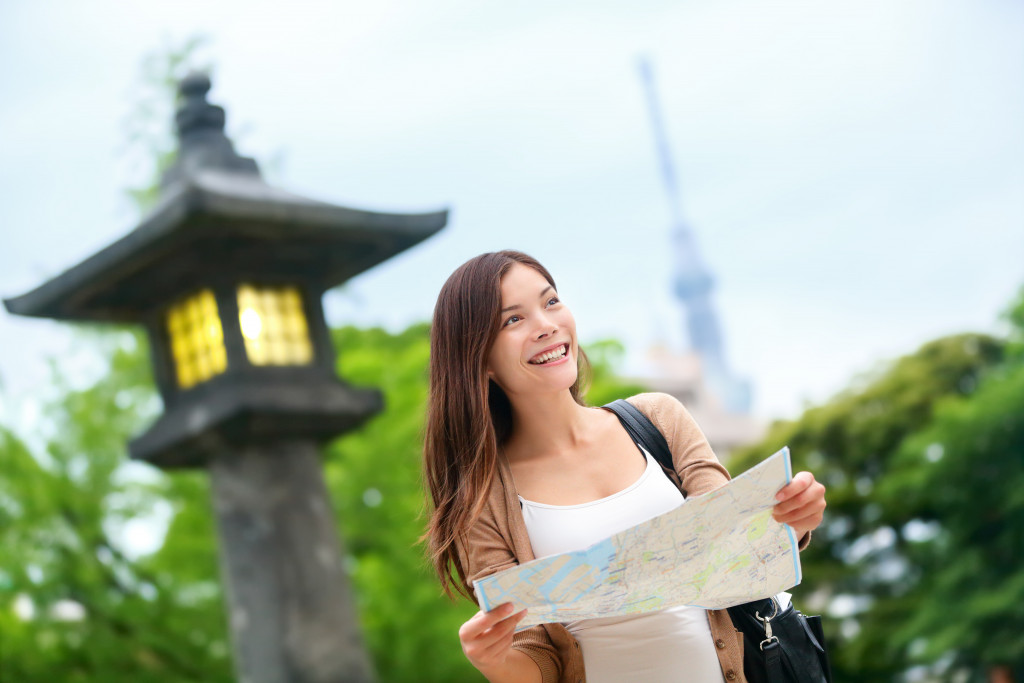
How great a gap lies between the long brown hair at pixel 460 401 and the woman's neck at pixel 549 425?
7 cm

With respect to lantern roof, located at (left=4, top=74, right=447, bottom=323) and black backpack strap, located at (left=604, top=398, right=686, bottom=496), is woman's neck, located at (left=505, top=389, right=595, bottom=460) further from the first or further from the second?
lantern roof, located at (left=4, top=74, right=447, bottom=323)

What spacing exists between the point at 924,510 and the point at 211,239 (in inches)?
412

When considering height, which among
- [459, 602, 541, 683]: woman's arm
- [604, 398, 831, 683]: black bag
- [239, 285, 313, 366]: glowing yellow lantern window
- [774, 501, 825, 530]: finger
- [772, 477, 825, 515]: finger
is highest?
[239, 285, 313, 366]: glowing yellow lantern window

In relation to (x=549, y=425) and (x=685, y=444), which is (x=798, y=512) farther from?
(x=549, y=425)

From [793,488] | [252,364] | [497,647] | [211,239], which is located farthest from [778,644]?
[211,239]

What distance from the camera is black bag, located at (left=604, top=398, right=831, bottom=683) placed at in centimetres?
200

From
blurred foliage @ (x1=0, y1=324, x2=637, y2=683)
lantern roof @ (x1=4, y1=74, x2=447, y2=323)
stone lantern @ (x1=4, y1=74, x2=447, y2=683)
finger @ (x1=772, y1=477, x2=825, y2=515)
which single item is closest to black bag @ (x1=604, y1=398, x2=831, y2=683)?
finger @ (x1=772, y1=477, x2=825, y2=515)

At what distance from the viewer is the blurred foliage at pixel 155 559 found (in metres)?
9.56

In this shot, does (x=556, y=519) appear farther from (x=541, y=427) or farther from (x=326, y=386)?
(x=326, y=386)

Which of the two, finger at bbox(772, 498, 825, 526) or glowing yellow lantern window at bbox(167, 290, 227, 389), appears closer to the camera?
finger at bbox(772, 498, 825, 526)

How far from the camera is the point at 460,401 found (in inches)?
85.2

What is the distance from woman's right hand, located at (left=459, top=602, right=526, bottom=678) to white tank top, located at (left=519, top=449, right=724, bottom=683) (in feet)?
0.70

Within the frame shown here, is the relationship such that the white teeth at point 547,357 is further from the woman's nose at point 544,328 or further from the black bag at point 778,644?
the black bag at point 778,644

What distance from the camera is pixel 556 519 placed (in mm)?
2090
